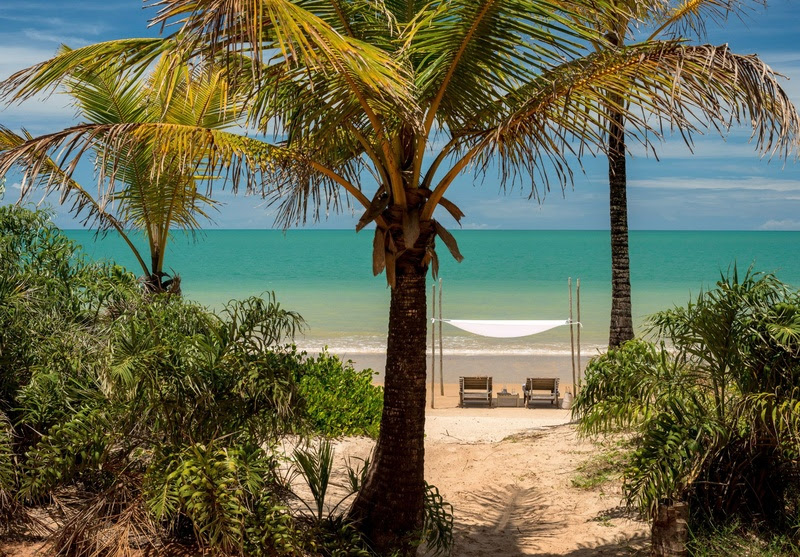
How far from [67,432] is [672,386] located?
435 cm

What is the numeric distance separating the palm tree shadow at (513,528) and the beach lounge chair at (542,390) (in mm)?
5993

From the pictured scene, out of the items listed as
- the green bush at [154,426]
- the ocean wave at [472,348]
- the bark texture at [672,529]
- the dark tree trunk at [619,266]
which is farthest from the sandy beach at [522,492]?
the ocean wave at [472,348]

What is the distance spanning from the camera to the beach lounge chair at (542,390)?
A: 45.9 feet

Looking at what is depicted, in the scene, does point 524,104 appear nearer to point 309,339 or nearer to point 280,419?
point 280,419

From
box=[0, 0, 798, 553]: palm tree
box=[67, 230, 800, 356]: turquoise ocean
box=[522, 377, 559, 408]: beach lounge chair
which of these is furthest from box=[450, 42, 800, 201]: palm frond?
box=[522, 377, 559, 408]: beach lounge chair

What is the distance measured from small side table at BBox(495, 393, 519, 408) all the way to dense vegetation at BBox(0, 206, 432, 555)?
8519 mm

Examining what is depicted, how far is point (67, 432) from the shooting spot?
5.41m

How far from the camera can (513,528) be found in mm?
7074

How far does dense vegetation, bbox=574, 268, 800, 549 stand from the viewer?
202 inches

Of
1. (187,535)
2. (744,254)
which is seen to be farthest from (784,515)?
(744,254)

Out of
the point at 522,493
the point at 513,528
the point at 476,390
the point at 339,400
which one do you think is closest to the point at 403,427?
the point at 513,528

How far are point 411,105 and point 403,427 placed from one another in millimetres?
2462

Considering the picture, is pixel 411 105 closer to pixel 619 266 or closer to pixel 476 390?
pixel 619 266

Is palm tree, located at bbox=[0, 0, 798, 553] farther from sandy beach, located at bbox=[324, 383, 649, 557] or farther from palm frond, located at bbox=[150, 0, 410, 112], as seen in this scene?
sandy beach, located at bbox=[324, 383, 649, 557]
